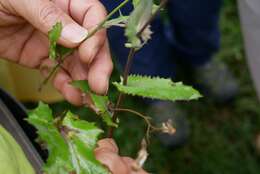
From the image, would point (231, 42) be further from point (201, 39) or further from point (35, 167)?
point (35, 167)

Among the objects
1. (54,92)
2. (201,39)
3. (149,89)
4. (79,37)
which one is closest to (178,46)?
(201,39)

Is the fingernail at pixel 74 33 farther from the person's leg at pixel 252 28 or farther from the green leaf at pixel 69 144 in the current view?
the person's leg at pixel 252 28

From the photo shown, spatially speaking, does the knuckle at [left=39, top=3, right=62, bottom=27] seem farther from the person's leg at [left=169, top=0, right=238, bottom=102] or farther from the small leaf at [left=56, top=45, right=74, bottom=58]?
the person's leg at [left=169, top=0, right=238, bottom=102]

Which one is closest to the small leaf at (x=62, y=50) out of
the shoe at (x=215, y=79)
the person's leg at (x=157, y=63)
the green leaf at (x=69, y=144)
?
the green leaf at (x=69, y=144)

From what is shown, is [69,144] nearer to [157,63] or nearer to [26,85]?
[26,85]

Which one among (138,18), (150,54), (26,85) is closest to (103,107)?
(138,18)

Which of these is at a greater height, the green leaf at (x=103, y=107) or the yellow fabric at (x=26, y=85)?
the green leaf at (x=103, y=107)

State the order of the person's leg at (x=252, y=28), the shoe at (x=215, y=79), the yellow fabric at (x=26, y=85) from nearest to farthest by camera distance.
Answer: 1. the person's leg at (x=252, y=28)
2. the yellow fabric at (x=26, y=85)
3. the shoe at (x=215, y=79)
